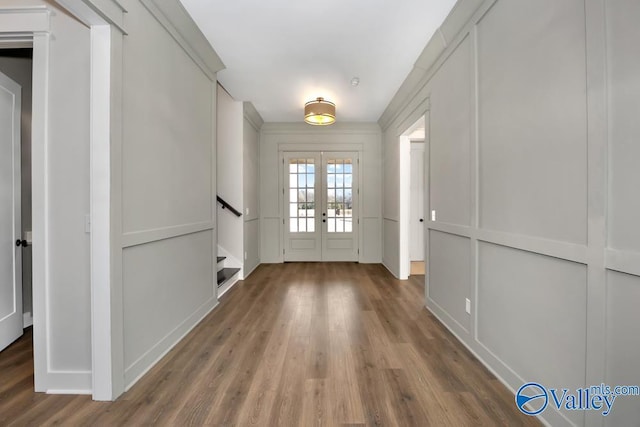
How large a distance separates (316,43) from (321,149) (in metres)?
2.83

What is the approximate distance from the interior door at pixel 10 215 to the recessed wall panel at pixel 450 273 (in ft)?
12.3

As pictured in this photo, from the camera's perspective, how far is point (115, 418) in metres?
1.49

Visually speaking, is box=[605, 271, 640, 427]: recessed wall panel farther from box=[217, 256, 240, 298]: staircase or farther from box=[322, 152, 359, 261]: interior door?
box=[322, 152, 359, 261]: interior door

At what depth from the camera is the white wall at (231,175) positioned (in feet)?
14.4

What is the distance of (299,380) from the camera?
5.99 feet

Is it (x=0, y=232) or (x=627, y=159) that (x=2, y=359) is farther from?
(x=627, y=159)

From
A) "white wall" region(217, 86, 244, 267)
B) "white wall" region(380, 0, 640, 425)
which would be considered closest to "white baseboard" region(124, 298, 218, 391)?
"white wall" region(217, 86, 244, 267)

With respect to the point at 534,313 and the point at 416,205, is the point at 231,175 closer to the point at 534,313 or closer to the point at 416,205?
the point at 416,205

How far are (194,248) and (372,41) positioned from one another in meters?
2.74

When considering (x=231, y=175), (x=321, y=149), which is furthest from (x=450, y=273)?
(x=321, y=149)

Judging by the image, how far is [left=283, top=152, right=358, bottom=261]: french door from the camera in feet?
18.4

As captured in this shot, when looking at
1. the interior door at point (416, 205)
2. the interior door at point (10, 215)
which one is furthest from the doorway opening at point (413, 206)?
the interior door at point (10, 215)

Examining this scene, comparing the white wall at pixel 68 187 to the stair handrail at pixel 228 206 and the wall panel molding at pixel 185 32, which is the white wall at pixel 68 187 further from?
the stair handrail at pixel 228 206

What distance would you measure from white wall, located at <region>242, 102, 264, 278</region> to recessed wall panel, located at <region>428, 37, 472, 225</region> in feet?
9.71
